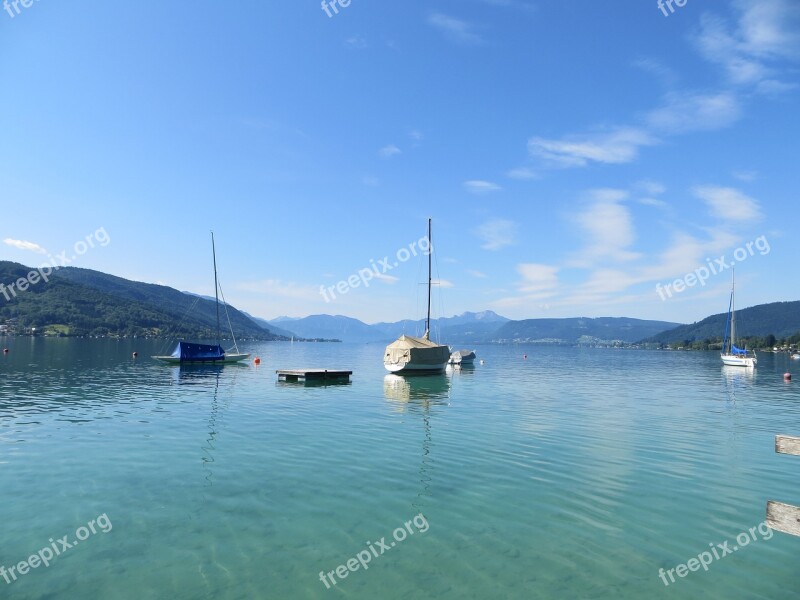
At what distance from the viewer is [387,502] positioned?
616 inches

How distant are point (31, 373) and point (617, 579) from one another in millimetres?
74541

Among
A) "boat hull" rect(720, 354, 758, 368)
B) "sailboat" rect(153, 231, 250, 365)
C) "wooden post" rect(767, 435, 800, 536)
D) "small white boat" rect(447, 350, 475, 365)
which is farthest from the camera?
"boat hull" rect(720, 354, 758, 368)

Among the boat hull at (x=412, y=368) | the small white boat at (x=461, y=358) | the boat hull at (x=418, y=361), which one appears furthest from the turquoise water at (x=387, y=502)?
the small white boat at (x=461, y=358)

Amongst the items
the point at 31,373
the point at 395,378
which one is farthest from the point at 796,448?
the point at 31,373

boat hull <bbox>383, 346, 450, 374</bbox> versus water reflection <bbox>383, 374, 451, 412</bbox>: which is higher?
boat hull <bbox>383, 346, 450, 374</bbox>

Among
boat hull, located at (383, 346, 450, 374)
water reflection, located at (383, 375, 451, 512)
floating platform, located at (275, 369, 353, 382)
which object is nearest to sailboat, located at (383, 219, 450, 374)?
boat hull, located at (383, 346, 450, 374)

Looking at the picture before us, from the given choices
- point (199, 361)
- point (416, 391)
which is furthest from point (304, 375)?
point (199, 361)

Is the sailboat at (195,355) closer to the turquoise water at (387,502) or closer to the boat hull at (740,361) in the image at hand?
the turquoise water at (387,502)

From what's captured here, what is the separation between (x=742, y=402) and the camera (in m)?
47.4

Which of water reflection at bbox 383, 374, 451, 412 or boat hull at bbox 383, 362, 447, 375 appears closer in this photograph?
water reflection at bbox 383, 374, 451, 412

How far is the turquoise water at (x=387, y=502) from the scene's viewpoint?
10695 mm

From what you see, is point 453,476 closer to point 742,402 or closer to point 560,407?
point 560,407

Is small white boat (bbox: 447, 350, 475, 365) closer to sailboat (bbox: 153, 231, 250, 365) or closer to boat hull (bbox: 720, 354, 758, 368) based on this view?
sailboat (bbox: 153, 231, 250, 365)

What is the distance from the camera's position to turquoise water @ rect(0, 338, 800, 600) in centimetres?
1070
